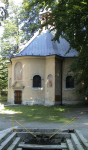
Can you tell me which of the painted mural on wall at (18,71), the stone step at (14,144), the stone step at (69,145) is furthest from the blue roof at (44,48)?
the stone step at (69,145)

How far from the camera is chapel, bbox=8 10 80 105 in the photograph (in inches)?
848

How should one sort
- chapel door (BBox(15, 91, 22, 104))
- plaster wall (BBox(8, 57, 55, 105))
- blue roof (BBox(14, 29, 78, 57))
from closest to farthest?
1. plaster wall (BBox(8, 57, 55, 105))
2. chapel door (BBox(15, 91, 22, 104))
3. blue roof (BBox(14, 29, 78, 57))

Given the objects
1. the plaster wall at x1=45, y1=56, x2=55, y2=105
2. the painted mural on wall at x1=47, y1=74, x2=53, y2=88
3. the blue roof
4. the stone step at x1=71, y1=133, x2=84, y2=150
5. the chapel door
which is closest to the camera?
the stone step at x1=71, y1=133, x2=84, y2=150

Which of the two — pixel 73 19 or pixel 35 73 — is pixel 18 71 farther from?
pixel 73 19

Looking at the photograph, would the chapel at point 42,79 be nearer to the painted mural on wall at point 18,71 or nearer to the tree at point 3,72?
the painted mural on wall at point 18,71

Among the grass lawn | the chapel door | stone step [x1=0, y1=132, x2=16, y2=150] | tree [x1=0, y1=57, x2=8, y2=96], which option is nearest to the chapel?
the chapel door

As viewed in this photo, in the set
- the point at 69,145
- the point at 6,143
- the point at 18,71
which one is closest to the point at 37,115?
the point at 69,145

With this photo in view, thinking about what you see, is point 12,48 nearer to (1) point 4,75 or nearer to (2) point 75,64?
(1) point 4,75

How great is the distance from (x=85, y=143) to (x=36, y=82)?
16.6 m

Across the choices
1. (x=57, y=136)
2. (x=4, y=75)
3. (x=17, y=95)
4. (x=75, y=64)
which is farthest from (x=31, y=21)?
(x=57, y=136)

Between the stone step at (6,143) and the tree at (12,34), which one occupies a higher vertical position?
the tree at (12,34)

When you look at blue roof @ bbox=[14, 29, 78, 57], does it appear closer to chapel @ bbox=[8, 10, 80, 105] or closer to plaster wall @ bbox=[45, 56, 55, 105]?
chapel @ bbox=[8, 10, 80, 105]

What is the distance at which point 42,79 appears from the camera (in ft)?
72.8

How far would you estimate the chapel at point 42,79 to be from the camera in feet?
70.6
